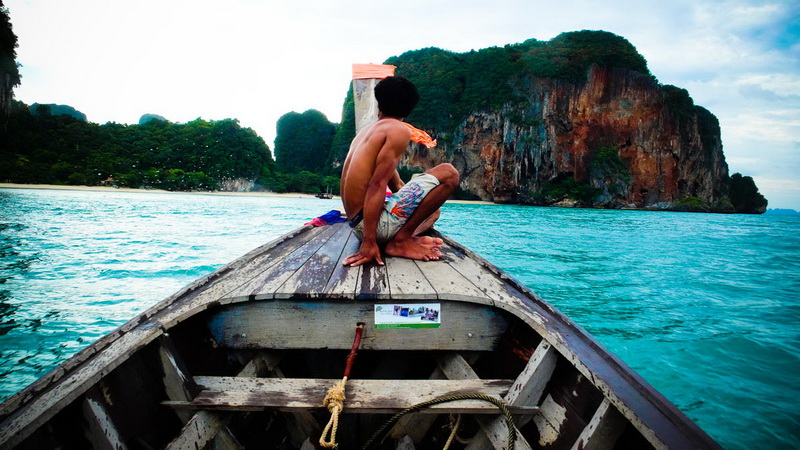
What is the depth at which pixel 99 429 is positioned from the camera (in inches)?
37.4

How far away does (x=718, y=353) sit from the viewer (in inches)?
123

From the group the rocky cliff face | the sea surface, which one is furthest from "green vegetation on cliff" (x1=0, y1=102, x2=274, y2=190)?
the sea surface

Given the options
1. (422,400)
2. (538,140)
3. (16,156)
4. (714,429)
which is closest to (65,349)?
(422,400)

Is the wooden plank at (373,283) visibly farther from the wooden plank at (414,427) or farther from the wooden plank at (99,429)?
the wooden plank at (99,429)

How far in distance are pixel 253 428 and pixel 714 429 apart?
8.87ft

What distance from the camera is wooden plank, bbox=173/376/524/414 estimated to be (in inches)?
42.8

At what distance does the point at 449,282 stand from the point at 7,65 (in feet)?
162

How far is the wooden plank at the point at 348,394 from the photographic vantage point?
1.09 metres

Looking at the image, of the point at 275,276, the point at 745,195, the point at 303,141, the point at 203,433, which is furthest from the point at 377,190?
the point at 745,195

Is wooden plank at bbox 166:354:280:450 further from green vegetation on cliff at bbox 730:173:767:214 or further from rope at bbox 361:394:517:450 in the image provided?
green vegetation on cliff at bbox 730:173:767:214

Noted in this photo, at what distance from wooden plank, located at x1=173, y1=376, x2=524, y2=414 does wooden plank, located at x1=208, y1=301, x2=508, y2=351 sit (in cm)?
23

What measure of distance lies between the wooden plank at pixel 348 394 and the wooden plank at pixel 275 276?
323 millimetres

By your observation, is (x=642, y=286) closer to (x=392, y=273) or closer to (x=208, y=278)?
(x=392, y=273)

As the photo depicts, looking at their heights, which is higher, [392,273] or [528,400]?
[392,273]
